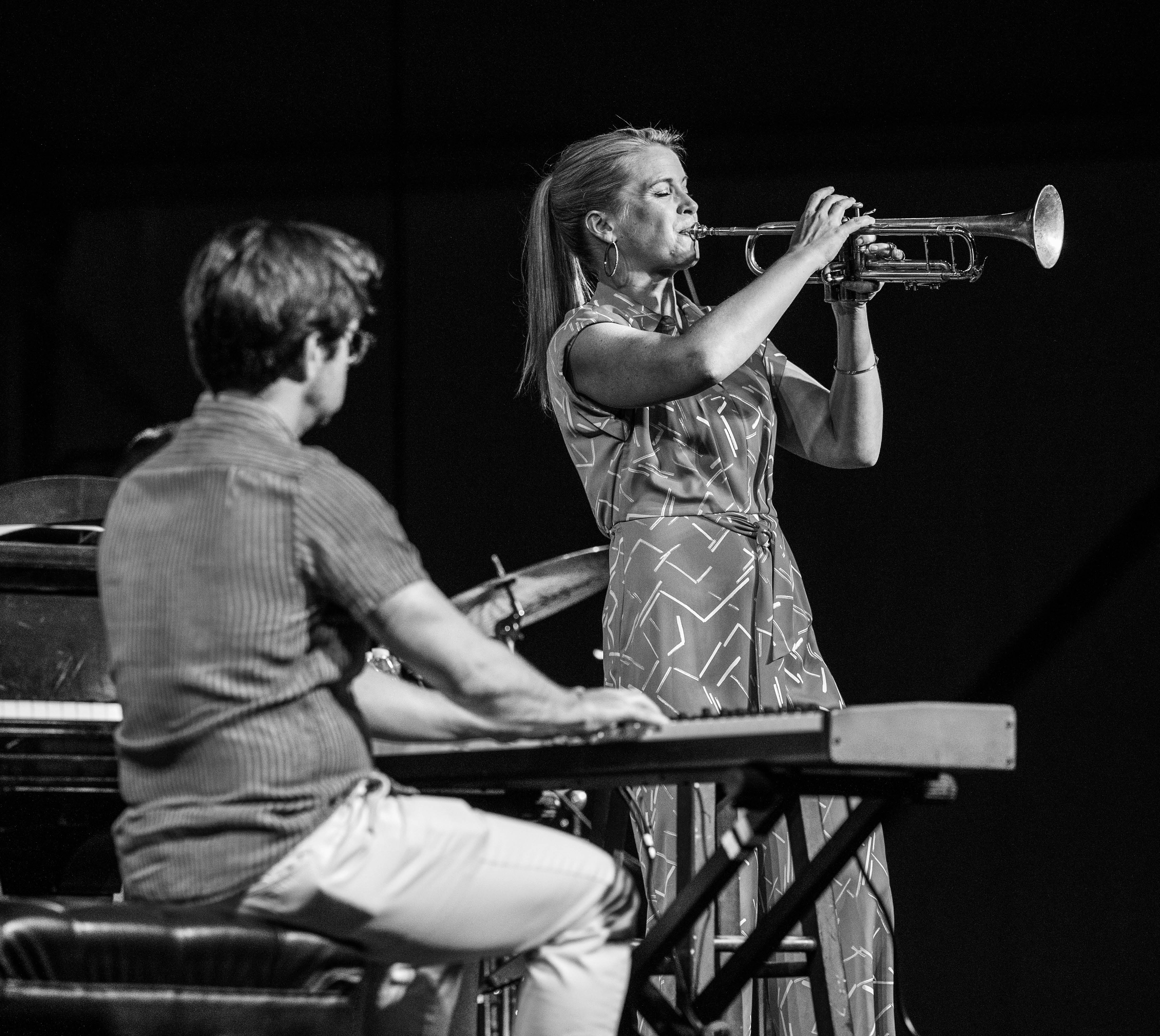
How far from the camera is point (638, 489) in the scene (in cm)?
247

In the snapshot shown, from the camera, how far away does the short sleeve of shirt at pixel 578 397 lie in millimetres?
2521

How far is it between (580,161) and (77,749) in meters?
1.27

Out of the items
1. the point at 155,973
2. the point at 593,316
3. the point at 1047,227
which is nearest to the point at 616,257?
the point at 593,316

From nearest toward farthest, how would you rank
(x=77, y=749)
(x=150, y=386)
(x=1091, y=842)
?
1. (x=77, y=749)
2. (x=1091, y=842)
3. (x=150, y=386)

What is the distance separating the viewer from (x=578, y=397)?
2.54 meters

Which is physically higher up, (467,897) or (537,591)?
(537,591)

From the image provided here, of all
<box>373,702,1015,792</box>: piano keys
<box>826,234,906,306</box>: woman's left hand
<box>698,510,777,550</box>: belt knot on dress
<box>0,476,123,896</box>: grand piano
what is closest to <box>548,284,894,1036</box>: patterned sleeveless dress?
<box>698,510,777,550</box>: belt knot on dress

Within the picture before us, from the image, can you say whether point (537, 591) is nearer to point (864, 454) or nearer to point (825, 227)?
point (864, 454)

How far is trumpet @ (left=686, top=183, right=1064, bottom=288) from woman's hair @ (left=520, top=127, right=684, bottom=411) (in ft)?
0.55

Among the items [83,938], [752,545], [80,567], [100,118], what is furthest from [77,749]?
[100,118]

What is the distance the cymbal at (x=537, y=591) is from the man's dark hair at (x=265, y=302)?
89 cm

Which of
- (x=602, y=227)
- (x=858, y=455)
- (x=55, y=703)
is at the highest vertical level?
(x=602, y=227)

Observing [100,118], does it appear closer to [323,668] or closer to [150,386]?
[150,386]

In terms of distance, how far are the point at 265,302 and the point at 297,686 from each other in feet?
1.26
